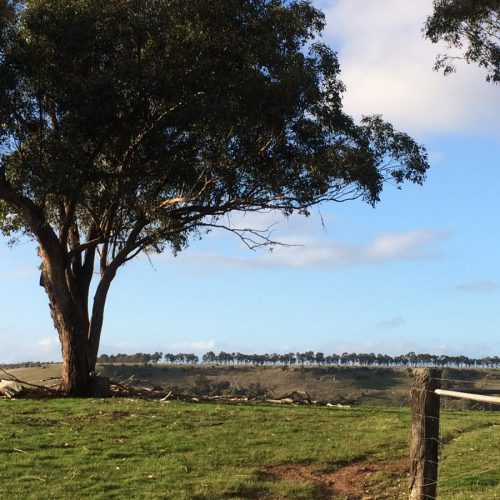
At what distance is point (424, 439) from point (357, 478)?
3821 mm

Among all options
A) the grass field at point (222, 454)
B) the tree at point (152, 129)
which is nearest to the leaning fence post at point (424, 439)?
the grass field at point (222, 454)

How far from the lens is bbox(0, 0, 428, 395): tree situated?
2225cm

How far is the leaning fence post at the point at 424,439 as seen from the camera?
9.12m

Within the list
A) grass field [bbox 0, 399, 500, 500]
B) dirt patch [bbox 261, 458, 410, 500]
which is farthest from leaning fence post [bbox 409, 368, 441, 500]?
dirt patch [bbox 261, 458, 410, 500]

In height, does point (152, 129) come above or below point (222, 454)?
above

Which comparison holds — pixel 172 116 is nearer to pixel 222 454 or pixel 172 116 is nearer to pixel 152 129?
pixel 152 129

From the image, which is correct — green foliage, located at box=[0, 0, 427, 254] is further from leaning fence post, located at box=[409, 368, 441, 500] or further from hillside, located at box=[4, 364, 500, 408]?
hillside, located at box=[4, 364, 500, 408]

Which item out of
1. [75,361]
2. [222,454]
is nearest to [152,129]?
[75,361]

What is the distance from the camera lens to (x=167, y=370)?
285ft

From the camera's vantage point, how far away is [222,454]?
13.9 metres

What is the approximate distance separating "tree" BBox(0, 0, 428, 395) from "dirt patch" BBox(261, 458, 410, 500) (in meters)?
12.2

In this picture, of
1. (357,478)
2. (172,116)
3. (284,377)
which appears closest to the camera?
(357,478)

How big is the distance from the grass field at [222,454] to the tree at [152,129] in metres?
6.69

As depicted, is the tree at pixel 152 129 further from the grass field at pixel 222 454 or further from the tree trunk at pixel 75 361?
the grass field at pixel 222 454
